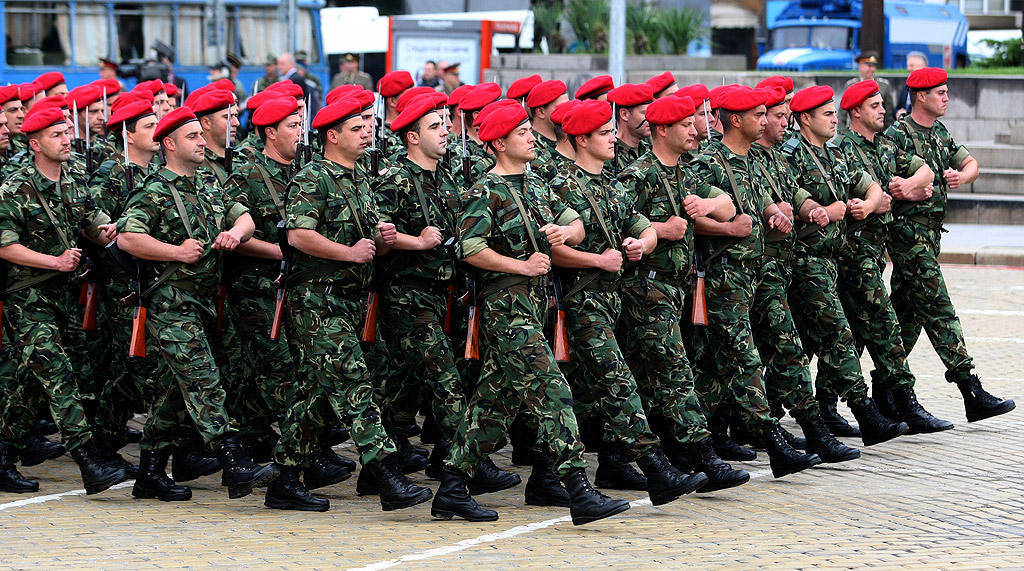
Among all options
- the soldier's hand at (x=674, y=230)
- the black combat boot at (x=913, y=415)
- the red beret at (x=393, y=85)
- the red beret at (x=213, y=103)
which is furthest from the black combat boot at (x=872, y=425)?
the red beret at (x=393, y=85)

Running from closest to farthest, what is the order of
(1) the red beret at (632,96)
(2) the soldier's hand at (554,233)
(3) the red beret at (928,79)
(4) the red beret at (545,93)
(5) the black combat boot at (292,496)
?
(2) the soldier's hand at (554,233) < (5) the black combat boot at (292,496) < (1) the red beret at (632,96) < (4) the red beret at (545,93) < (3) the red beret at (928,79)

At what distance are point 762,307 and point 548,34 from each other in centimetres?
2244

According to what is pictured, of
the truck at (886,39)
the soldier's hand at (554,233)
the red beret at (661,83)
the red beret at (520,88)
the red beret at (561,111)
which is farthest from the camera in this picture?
the truck at (886,39)

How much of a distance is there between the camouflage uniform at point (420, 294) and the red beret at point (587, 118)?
0.86 meters

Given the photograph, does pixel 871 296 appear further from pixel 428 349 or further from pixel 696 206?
pixel 428 349

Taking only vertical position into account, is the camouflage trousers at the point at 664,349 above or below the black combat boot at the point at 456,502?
above

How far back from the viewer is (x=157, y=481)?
7.82 m

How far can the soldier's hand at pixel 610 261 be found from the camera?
737 centimetres

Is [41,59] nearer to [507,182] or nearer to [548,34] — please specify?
[548,34]

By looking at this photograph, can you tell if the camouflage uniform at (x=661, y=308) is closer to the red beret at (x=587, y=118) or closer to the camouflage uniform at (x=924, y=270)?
the red beret at (x=587, y=118)

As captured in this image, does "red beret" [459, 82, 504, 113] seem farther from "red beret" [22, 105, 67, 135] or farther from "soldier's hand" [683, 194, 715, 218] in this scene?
"red beret" [22, 105, 67, 135]

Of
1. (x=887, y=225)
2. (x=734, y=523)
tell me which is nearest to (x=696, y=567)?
(x=734, y=523)

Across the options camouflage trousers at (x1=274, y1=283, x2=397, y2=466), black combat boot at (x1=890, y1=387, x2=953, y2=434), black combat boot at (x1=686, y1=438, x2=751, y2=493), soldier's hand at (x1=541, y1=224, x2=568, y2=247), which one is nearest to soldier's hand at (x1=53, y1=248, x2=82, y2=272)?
camouflage trousers at (x1=274, y1=283, x2=397, y2=466)

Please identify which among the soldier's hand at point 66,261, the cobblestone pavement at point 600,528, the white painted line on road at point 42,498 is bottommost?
the cobblestone pavement at point 600,528
